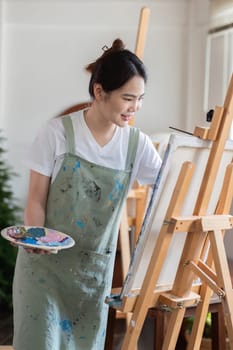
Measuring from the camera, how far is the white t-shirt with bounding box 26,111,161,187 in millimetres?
1770

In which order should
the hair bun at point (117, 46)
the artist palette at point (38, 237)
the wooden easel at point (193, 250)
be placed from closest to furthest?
the artist palette at point (38, 237) < the wooden easel at point (193, 250) < the hair bun at point (117, 46)

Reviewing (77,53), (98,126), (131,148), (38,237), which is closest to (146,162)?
(131,148)

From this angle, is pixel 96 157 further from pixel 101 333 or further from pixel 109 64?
pixel 101 333

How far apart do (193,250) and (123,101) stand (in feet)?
1.59

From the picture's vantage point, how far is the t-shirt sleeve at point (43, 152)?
176 cm

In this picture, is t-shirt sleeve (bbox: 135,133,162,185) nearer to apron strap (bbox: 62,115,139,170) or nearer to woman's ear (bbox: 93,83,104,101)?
apron strap (bbox: 62,115,139,170)

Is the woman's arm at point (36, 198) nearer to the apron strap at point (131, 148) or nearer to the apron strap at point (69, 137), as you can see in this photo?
the apron strap at point (69, 137)

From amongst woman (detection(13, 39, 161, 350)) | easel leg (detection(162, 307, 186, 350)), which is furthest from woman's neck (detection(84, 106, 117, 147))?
easel leg (detection(162, 307, 186, 350))

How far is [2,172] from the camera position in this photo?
399 cm

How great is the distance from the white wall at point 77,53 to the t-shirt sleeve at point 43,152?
247cm

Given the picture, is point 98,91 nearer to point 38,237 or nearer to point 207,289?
point 38,237

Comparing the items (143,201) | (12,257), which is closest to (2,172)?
(12,257)

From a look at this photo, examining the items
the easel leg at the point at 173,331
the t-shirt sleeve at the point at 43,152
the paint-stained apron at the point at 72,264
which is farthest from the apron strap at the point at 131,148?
the easel leg at the point at 173,331

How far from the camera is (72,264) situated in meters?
1.85
